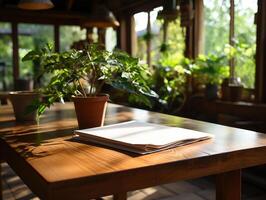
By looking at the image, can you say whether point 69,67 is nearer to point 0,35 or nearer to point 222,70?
point 222,70

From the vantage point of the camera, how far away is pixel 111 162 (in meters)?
0.94

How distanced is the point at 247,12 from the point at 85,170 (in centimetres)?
279

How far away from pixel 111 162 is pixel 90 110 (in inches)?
20.2

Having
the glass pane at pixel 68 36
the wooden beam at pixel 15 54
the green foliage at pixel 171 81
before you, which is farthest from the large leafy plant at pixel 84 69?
the glass pane at pixel 68 36

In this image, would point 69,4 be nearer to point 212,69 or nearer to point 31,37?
point 31,37

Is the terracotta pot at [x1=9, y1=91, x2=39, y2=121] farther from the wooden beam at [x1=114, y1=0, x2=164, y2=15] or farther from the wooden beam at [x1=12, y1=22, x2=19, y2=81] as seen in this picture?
the wooden beam at [x1=12, y1=22, x2=19, y2=81]

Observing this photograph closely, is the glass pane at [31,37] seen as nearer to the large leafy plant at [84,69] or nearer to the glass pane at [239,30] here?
the glass pane at [239,30]

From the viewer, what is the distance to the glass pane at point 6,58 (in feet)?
20.2

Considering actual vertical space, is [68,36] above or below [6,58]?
above

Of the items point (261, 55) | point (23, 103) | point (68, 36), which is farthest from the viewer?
point (68, 36)

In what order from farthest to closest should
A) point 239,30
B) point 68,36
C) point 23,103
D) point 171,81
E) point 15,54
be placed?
point 68,36 → point 15,54 → point 171,81 → point 239,30 → point 23,103

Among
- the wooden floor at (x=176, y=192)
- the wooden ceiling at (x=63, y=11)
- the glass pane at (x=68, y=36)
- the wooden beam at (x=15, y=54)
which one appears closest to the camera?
the wooden floor at (x=176, y=192)

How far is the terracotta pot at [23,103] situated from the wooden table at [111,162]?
0.78 feet

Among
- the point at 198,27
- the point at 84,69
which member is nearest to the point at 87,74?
the point at 84,69
